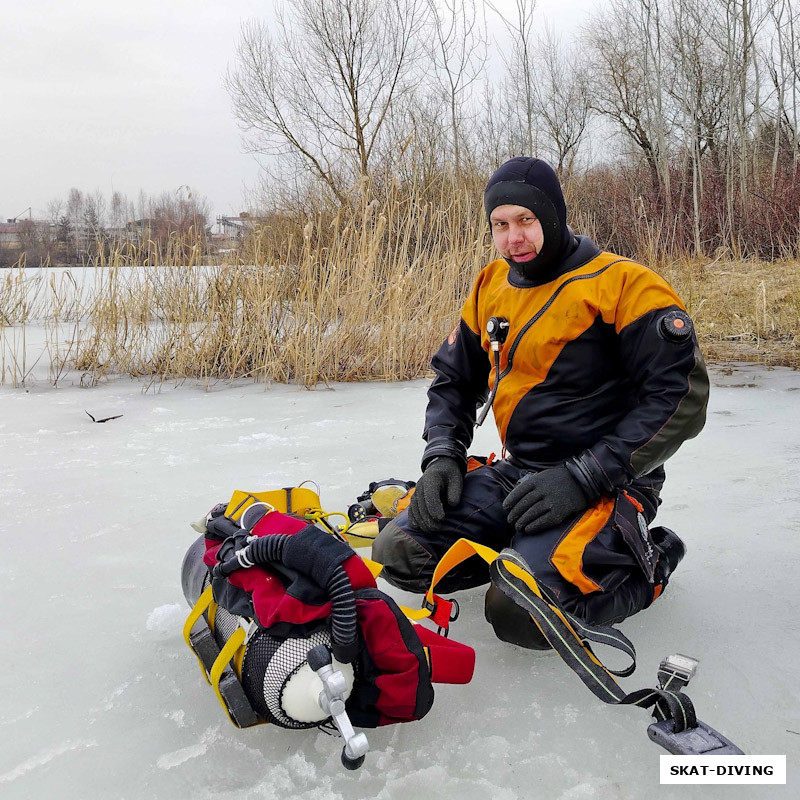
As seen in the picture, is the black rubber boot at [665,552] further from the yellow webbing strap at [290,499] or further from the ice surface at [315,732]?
the yellow webbing strap at [290,499]

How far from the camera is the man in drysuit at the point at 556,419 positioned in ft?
4.92

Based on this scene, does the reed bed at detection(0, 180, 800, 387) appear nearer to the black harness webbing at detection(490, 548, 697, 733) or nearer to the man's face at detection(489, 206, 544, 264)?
the man's face at detection(489, 206, 544, 264)

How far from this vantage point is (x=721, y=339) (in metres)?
A: 5.77

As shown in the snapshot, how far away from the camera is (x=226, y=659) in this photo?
3.95 feet

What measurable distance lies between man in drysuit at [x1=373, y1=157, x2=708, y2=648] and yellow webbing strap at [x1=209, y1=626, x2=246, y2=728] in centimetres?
53

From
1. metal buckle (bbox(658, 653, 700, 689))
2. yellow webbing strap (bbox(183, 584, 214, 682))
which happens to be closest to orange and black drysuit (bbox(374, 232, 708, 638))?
metal buckle (bbox(658, 653, 700, 689))

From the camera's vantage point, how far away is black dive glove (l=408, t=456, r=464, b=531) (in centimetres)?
169

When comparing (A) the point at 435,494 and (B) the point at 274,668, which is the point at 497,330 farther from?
(B) the point at 274,668

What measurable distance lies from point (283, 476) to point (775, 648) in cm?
171

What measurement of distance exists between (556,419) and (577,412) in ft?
0.16

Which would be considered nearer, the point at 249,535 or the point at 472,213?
the point at 249,535

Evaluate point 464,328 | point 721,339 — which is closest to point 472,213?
point 721,339

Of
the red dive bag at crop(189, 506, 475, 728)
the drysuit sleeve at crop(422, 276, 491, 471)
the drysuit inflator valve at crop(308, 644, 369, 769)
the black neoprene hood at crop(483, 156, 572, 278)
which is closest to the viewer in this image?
the drysuit inflator valve at crop(308, 644, 369, 769)

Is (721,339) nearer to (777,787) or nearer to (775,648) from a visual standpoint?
(775,648)
